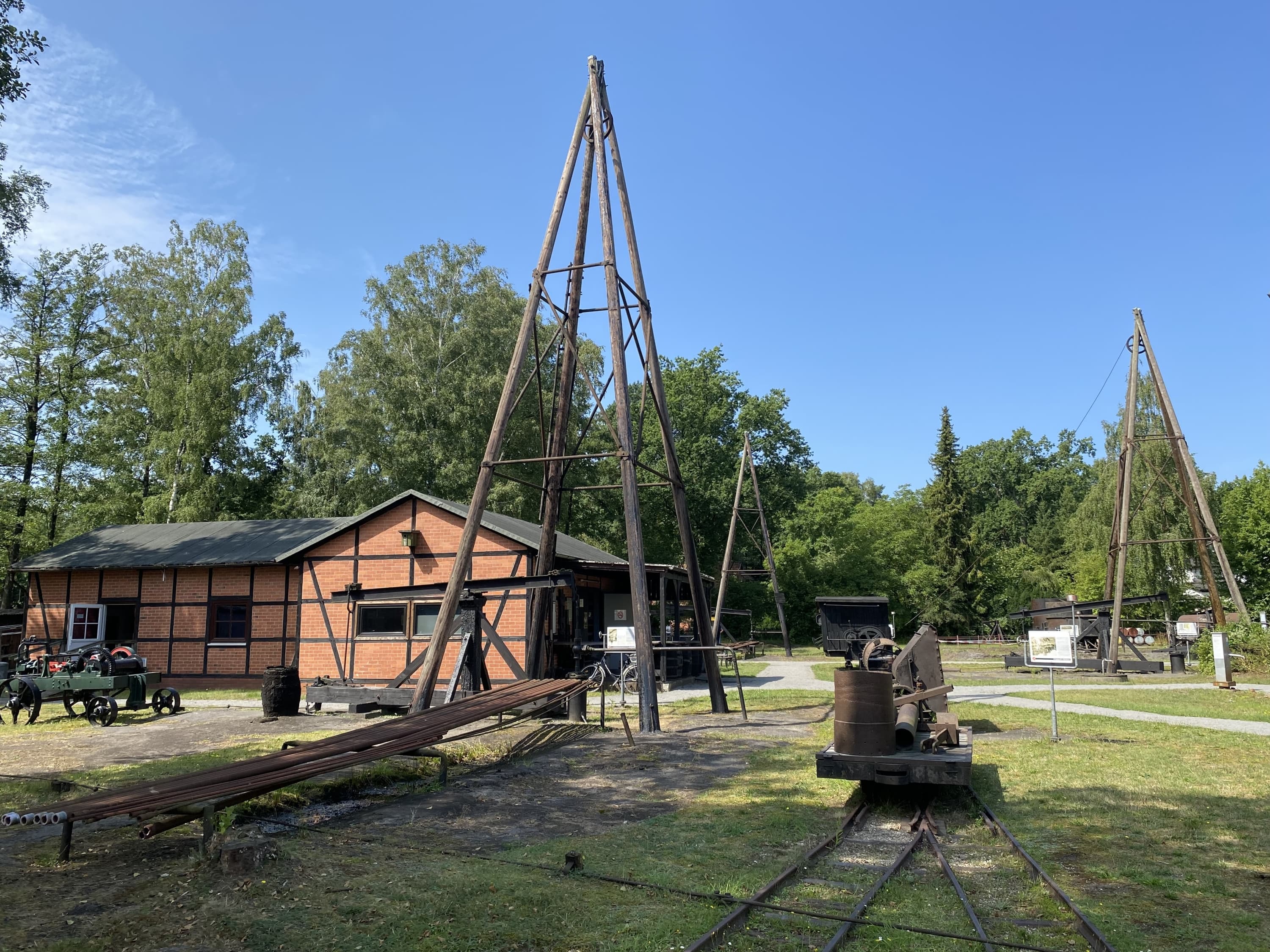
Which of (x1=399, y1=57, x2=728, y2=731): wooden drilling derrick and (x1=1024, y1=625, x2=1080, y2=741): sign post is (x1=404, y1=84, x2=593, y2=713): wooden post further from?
(x1=1024, y1=625, x2=1080, y2=741): sign post

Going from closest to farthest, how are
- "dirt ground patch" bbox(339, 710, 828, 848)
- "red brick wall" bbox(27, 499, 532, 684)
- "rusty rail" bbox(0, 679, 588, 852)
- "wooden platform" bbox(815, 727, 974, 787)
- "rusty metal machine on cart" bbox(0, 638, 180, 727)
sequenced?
"rusty rail" bbox(0, 679, 588, 852), "dirt ground patch" bbox(339, 710, 828, 848), "wooden platform" bbox(815, 727, 974, 787), "rusty metal machine on cart" bbox(0, 638, 180, 727), "red brick wall" bbox(27, 499, 532, 684)

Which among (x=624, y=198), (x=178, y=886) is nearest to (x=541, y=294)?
(x=624, y=198)

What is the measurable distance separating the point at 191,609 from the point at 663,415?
1521 cm

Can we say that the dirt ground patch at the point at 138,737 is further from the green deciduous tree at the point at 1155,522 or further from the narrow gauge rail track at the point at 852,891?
the green deciduous tree at the point at 1155,522

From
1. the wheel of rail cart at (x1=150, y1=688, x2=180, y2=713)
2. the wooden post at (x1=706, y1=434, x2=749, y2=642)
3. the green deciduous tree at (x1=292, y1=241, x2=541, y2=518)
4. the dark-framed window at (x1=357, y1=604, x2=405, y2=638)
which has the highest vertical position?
the green deciduous tree at (x1=292, y1=241, x2=541, y2=518)

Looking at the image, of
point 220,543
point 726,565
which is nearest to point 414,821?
point 220,543

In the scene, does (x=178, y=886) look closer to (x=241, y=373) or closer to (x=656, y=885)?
(x=656, y=885)

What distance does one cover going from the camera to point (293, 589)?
72.4 ft

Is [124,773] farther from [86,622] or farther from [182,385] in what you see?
[182,385]

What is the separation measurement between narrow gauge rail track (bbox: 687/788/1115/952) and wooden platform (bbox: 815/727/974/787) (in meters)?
0.36

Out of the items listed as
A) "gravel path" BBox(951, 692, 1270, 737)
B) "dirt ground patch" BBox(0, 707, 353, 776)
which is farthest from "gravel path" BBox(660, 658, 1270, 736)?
"dirt ground patch" BBox(0, 707, 353, 776)

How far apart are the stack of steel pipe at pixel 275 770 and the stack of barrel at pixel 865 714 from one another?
13.7 ft

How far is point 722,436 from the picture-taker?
4831 centimetres

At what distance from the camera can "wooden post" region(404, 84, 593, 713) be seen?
12422mm
